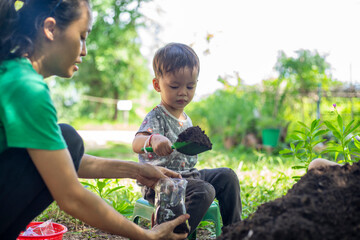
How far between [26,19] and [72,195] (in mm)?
673

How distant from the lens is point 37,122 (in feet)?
3.49

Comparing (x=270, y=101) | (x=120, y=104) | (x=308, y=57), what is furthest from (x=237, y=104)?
(x=120, y=104)

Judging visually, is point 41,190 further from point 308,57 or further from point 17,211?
point 308,57

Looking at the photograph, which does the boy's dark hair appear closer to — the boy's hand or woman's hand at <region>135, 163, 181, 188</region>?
the boy's hand

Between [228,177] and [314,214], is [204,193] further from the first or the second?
[314,214]

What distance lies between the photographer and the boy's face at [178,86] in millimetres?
2041

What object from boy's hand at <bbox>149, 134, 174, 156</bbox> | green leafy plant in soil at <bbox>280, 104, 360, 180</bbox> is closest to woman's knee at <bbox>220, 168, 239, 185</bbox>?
green leafy plant in soil at <bbox>280, 104, 360, 180</bbox>

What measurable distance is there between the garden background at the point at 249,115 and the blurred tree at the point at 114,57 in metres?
0.05

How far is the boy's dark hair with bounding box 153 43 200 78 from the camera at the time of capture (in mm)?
2041

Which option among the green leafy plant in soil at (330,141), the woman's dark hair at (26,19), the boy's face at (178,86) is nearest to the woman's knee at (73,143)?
the woman's dark hair at (26,19)

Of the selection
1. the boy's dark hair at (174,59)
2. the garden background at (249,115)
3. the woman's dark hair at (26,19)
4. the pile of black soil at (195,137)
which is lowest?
the garden background at (249,115)

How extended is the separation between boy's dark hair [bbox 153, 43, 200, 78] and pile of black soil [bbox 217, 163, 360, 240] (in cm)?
A: 106

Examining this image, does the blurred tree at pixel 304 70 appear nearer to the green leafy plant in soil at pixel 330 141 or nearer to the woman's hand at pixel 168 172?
the green leafy plant in soil at pixel 330 141

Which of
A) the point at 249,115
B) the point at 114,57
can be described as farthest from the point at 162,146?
the point at 114,57
